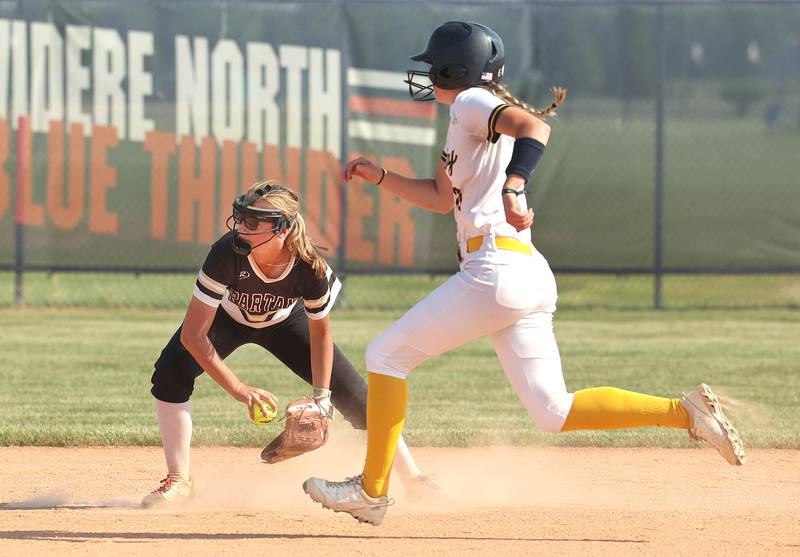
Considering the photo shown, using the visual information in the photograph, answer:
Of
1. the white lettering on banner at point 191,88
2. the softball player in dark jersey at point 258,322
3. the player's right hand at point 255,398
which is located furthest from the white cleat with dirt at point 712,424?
the white lettering on banner at point 191,88

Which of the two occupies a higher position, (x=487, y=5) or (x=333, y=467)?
(x=487, y=5)

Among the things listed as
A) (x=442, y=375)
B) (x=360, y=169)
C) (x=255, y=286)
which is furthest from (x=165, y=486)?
(x=442, y=375)

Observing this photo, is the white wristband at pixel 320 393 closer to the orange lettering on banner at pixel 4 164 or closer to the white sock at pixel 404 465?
the white sock at pixel 404 465

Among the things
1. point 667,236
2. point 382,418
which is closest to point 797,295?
point 667,236

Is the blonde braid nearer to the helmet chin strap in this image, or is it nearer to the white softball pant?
the white softball pant

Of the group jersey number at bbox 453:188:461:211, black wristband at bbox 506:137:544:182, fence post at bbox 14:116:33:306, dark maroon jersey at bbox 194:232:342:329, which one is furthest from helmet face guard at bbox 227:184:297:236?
fence post at bbox 14:116:33:306

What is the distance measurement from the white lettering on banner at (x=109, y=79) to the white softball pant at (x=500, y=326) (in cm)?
895

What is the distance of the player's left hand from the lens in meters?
4.40

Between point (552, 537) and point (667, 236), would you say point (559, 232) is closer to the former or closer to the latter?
point (667, 236)

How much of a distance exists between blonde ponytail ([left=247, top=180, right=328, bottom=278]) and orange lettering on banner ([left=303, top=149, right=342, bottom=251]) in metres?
7.75

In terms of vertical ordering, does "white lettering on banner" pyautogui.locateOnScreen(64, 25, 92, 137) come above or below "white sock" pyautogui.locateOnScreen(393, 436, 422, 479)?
above

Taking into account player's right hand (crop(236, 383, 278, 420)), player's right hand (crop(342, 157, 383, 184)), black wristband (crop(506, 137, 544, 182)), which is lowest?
player's right hand (crop(236, 383, 278, 420))

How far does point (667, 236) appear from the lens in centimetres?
1334

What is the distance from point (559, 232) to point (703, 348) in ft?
8.44
